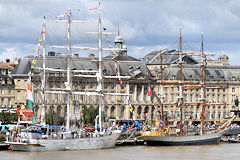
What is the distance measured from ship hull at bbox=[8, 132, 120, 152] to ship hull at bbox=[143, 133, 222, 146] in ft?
28.0

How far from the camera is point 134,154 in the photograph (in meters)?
86.1

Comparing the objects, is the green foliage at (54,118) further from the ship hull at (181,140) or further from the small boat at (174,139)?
the ship hull at (181,140)

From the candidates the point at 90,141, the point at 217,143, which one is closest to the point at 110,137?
the point at 90,141

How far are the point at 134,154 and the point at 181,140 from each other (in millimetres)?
17916

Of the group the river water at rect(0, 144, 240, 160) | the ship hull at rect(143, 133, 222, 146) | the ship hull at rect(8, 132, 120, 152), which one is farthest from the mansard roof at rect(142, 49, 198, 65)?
the ship hull at rect(8, 132, 120, 152)

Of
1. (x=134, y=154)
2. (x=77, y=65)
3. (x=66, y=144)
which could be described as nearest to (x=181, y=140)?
(x=134, y=154)

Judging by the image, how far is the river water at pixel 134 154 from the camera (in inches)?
3201

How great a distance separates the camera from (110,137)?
93250mm

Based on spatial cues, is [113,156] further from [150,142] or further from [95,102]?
[95,102]

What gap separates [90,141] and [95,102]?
64.8 m

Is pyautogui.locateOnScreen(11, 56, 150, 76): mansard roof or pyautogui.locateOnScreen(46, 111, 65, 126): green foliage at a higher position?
pyautogui.locateOnScreen(11, 56, 150, 76): mansard roof

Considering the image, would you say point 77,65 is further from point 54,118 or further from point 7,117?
point 54,118

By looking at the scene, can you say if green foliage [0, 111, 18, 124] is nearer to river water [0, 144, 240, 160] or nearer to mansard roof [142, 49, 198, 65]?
river water [0, 144, 240, 160]

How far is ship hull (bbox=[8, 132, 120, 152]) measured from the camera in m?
87.6
